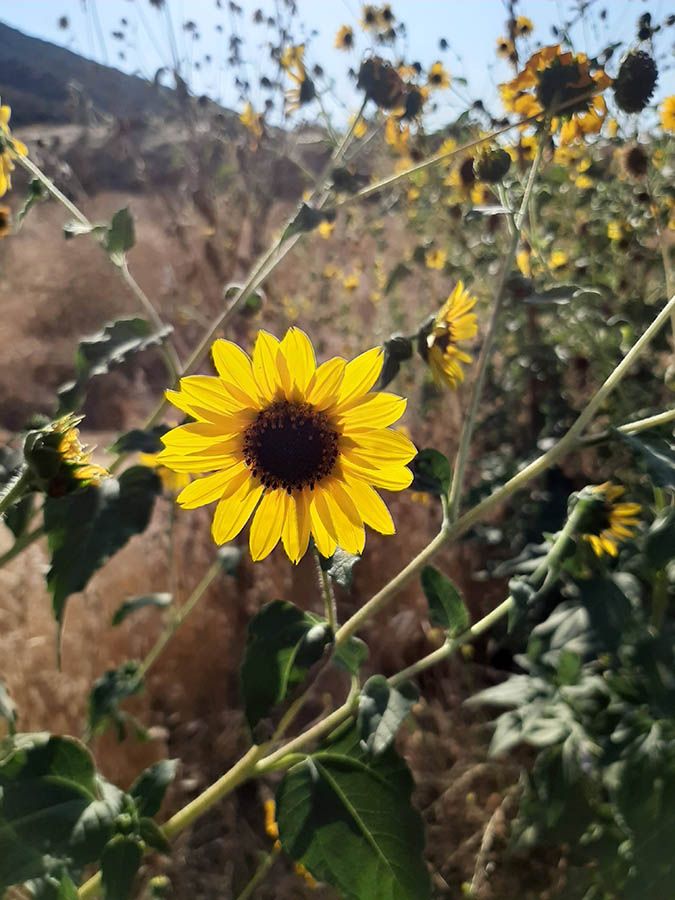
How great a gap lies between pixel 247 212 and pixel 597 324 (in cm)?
321

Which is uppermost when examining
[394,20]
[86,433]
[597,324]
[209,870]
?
[394,20]

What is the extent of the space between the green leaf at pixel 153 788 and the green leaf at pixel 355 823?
18 centimetres

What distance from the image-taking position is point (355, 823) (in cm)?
78

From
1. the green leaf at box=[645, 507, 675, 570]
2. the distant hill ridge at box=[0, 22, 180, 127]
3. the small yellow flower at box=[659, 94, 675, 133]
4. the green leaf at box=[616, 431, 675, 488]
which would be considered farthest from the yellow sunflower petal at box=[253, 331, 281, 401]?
the distant hill ridge at box=[0, 22, 180, 127]

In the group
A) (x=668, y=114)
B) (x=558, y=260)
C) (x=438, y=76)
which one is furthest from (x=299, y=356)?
(x=438, y=76)

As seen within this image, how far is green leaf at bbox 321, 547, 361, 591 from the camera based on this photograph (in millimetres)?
724

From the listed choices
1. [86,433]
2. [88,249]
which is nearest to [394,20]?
[86,433]

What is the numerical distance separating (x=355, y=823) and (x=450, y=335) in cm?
66

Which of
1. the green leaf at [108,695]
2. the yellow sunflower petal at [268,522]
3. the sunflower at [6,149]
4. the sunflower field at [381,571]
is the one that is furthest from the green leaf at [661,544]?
the sunflower at [6,149]

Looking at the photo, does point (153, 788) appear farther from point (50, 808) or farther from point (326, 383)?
point (326, 383)

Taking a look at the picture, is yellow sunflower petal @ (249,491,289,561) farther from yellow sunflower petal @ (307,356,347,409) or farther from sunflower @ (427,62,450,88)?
sunflower @ (427,62,450,88)

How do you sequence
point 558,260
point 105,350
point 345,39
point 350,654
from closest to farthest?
point 350,654, point 105,350, point 558,260, point 345,39

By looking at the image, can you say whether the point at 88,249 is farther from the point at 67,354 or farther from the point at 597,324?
the point at 597,324

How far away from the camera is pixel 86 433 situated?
3.76 meters
